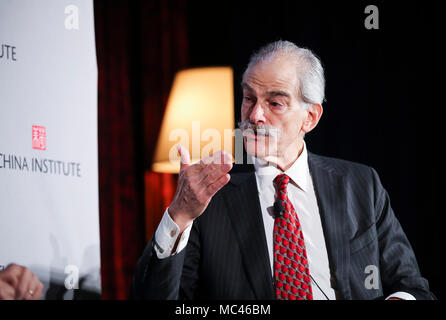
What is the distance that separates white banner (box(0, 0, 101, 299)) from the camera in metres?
1.81

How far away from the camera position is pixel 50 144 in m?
1.97

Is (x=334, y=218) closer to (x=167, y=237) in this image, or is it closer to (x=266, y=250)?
(x=266, y=250)

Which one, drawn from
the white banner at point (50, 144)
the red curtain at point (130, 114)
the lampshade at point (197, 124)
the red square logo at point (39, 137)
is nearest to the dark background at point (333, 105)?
the red curtain at point (130, 114)

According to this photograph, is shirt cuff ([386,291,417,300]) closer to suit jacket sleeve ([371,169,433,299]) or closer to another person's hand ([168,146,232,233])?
suit jacket sleeve ([371,169,433,299])

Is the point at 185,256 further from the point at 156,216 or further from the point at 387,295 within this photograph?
the point at 156,216

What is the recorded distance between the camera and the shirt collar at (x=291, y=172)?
7.01 ft

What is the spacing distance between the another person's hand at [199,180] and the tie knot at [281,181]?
0.43 meters

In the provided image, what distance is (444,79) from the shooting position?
247 cm

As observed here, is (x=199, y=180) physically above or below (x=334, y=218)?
above

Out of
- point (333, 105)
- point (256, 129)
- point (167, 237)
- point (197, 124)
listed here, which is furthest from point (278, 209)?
point (197, 124)

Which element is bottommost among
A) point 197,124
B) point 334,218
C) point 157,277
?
point 157,277

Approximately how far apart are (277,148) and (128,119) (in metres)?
1.22

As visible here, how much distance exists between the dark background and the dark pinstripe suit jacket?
0.43 m

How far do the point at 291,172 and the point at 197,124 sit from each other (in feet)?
3.01
